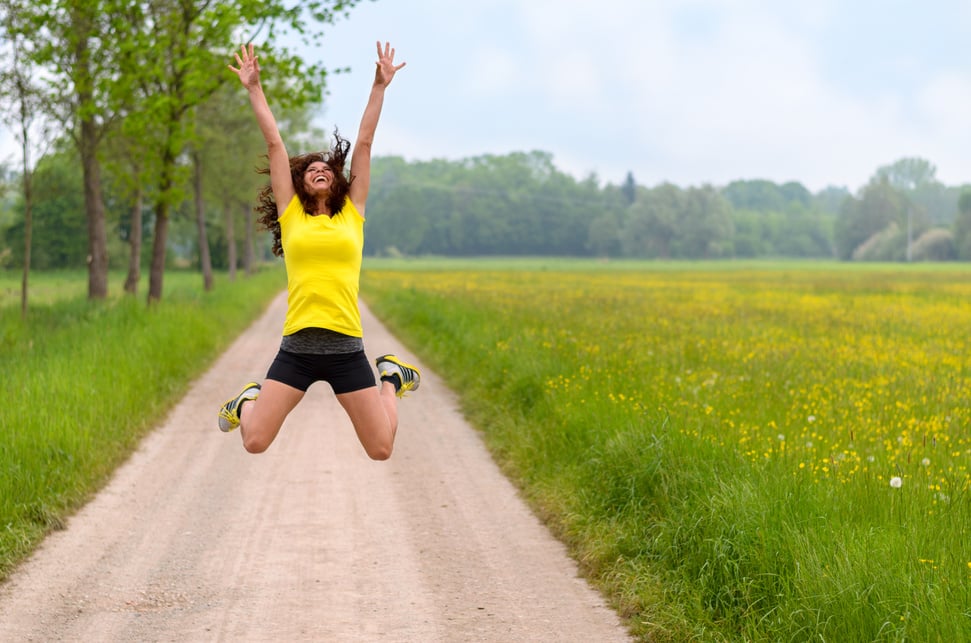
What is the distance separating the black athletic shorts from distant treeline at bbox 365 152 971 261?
453ft

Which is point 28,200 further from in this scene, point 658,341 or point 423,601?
point 423,601

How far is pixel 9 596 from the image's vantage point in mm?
6199

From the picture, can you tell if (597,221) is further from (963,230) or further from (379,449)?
(379,449)

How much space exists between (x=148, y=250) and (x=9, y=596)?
69226 mm

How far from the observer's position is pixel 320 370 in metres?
5.95

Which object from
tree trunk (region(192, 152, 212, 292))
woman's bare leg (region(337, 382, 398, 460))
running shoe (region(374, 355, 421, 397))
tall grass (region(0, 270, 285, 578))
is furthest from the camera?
tree trunk (region(192, 152, 212, 292))

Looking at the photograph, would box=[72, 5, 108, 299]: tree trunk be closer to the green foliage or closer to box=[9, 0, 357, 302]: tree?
box=[9, 0, 357, 302]: tree

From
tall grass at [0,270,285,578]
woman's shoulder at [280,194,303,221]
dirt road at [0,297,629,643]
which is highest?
woman's shoulder at [280,194,303,221]

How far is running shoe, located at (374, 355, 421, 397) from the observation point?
652 cm

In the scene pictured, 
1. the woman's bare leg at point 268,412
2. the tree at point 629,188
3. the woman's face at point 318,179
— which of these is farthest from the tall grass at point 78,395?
the tree at point 629,188

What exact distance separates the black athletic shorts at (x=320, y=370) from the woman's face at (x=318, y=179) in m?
0.89

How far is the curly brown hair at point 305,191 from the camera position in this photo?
5.97 m

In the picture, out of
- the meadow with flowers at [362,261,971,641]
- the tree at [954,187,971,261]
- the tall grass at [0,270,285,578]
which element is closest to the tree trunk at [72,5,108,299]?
the tall grass at [0,270,285,578]

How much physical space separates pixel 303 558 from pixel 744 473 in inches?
113
